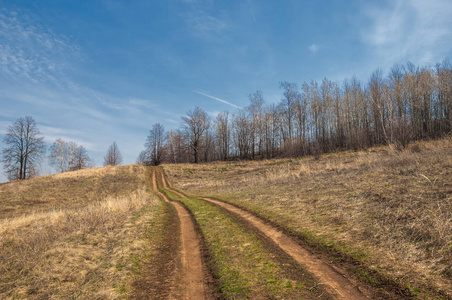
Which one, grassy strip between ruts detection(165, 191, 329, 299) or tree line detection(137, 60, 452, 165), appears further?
tree line detection(137, 60, 452, 165)

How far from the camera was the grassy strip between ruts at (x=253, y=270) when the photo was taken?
11.1ft

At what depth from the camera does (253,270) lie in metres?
4.16

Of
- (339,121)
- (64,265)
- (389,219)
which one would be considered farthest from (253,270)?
(339,121)

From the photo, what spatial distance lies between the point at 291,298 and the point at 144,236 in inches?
206

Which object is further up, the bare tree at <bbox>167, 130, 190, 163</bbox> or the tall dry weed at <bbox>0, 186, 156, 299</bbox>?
the bare tree at <bbox>167, 130, 190, 163</bbox>

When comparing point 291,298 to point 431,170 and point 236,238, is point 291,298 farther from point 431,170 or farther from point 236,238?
point 431,170

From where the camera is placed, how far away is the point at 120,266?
4.71 metres

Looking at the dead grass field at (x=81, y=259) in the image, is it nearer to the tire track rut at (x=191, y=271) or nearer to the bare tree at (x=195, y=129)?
the tire track rut at (x=191, y=271)

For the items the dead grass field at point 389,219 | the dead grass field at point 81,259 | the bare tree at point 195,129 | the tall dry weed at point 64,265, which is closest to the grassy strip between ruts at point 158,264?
the dead grass field at point 81,259

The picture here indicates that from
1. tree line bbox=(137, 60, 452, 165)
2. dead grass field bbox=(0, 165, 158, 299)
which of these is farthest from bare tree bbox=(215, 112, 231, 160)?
dead grass field bbox=(0, 165, 158, 299)

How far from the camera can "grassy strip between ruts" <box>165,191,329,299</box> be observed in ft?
11.1

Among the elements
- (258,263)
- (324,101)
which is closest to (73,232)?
(258,263)

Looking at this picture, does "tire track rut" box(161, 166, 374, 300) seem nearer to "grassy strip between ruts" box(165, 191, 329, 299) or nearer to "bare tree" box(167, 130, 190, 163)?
"grassy strip between ruts" box(165, 191, 329, 299)

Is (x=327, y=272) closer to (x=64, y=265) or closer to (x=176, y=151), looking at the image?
(x=64, y=265)
